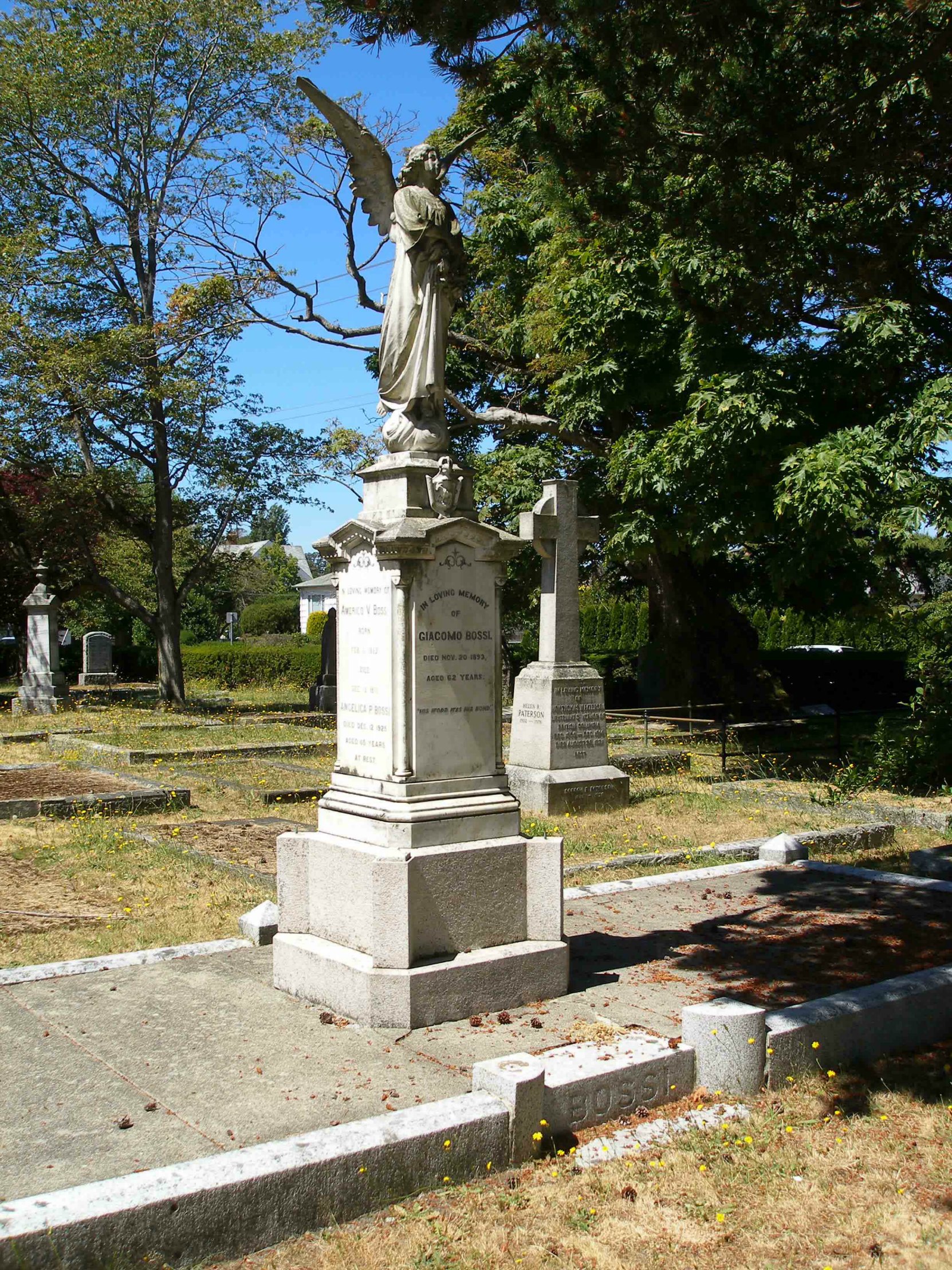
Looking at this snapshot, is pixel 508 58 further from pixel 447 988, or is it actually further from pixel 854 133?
pixel 447 988

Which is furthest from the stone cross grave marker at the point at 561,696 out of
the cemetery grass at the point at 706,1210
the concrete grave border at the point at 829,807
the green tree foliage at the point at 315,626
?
the green tree foliage at the point at 315,626

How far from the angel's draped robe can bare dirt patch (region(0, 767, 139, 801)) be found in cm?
784

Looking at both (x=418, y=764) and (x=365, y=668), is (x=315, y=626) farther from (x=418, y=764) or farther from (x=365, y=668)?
(x=418, y=764)

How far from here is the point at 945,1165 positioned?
4266 mm

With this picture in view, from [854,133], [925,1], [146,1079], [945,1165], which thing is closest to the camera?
[945,1165]

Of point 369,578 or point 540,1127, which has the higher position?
point 369,578

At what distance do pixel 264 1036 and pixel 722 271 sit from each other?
10.8 metres

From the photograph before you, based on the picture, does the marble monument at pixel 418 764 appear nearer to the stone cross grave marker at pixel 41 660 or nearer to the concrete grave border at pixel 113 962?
the concrete grave border at pixel 113 962

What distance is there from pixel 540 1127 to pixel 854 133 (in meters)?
6.42

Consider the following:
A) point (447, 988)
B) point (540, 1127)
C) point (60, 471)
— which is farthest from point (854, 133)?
point (60, 471)

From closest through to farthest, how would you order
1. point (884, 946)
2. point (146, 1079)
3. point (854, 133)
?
1. point (146, 1079)
2. point (884, 946)
3. point (854, 133)

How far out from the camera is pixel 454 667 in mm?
6051

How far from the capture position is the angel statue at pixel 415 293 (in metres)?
6.31

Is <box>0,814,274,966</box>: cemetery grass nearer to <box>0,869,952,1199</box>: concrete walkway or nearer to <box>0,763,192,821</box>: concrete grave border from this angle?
<box>0,763,192,821</box>: concrete grave border
